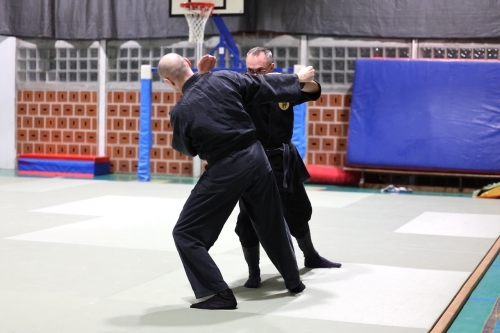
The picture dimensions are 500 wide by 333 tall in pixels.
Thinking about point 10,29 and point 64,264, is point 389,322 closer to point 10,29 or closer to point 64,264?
point 64,264

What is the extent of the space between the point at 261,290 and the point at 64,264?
1.94 metres

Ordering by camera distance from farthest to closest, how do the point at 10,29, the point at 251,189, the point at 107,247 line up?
the point at 10,29, the point at 107,247, the point at 251,189

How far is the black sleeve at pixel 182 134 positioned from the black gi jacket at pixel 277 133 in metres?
0.95

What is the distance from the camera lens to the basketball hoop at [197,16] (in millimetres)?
13922

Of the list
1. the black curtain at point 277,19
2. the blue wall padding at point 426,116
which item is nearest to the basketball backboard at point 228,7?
the black curtain at point 277,19

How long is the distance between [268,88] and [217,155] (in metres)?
0.60

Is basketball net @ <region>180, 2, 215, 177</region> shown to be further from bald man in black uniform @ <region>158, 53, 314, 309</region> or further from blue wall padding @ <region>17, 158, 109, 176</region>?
bald man in black uniform @ <region>158, 53, 314, 309</region>

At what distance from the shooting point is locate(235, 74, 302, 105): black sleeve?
536cm

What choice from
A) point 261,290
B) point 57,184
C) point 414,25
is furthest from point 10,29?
point 261,290

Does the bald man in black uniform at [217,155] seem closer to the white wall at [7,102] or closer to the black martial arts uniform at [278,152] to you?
the black martial arts uniform at [278,152]

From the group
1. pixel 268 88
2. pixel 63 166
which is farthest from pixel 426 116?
pixel 268 88

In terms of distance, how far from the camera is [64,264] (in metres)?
6.80

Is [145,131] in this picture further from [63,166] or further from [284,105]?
[284,105]

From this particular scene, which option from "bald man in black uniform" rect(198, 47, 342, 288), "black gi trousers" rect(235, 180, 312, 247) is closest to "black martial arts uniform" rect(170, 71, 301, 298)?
"bald man in black uniform" rect(198, 47, 342, 288)
